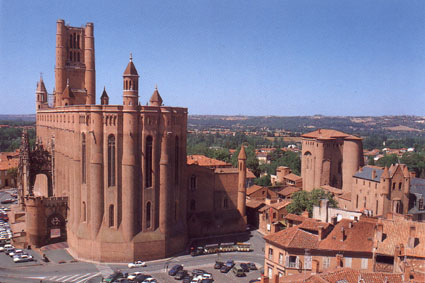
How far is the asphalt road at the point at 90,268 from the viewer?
53.9 metres

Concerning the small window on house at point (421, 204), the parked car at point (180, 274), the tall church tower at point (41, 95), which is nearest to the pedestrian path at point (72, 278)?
the parked car at point (180, 274)

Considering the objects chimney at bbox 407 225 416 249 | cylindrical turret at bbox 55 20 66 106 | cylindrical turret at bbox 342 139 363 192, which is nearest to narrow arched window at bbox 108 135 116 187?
cylindrical turret at bbox 55 20 66 106

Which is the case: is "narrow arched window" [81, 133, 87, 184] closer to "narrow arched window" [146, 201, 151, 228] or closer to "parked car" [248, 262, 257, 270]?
"narrow arched window" [146, 201, 151, 228]

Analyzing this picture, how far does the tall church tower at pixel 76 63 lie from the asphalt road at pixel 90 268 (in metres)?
37.6

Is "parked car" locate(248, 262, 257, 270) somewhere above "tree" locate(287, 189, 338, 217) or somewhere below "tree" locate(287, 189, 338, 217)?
below

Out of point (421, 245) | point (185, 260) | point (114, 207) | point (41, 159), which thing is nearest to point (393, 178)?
point (421, 245)

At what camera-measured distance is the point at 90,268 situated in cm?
5750

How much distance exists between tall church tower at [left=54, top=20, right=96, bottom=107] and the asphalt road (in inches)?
1480

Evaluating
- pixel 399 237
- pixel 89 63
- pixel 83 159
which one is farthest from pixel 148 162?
pixel 89 63

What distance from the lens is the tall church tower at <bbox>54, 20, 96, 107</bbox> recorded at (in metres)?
87.6

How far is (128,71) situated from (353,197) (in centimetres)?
5202

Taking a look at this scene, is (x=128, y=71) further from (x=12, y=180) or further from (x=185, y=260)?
(x=12, y=180)

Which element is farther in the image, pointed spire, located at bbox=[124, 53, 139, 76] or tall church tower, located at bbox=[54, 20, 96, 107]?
tall church tower, located at bbox=[54, 20, 96, 107]

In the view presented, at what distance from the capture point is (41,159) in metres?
80.1
